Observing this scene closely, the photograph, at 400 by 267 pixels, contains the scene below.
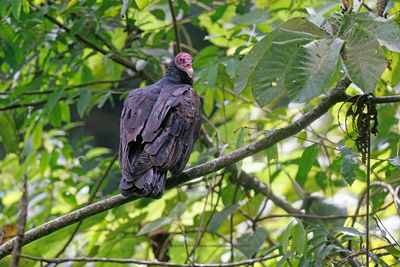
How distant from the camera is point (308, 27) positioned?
204 cm

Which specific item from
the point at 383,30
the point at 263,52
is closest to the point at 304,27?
the point at 263,52

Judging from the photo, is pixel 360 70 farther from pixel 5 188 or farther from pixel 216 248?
pixel 5 188

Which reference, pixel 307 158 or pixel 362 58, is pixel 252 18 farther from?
pixel 362 58

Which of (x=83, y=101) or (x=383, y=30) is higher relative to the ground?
(x=383, y=30)

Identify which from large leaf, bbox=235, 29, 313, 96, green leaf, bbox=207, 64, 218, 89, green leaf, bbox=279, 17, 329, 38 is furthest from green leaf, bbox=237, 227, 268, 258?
green leaf, bbox=279, 17, 329, 38

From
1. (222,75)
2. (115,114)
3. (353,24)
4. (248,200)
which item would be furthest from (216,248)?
(115,114)

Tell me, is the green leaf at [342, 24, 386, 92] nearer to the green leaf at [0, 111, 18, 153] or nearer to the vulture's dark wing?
the vulture's dark wing

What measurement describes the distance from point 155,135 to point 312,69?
118cm

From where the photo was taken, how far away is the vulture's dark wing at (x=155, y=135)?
272cm

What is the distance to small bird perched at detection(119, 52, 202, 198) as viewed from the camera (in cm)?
272

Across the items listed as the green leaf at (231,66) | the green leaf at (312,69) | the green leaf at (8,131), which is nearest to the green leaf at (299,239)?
the green leaf at (312,69)

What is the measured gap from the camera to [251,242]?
11.7ft

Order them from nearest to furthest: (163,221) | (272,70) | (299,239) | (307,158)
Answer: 1. (272,70)
2. (299,239)
3. (307,158)
4. (163,221)

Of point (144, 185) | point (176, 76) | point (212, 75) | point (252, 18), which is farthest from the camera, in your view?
point (252, 18)
